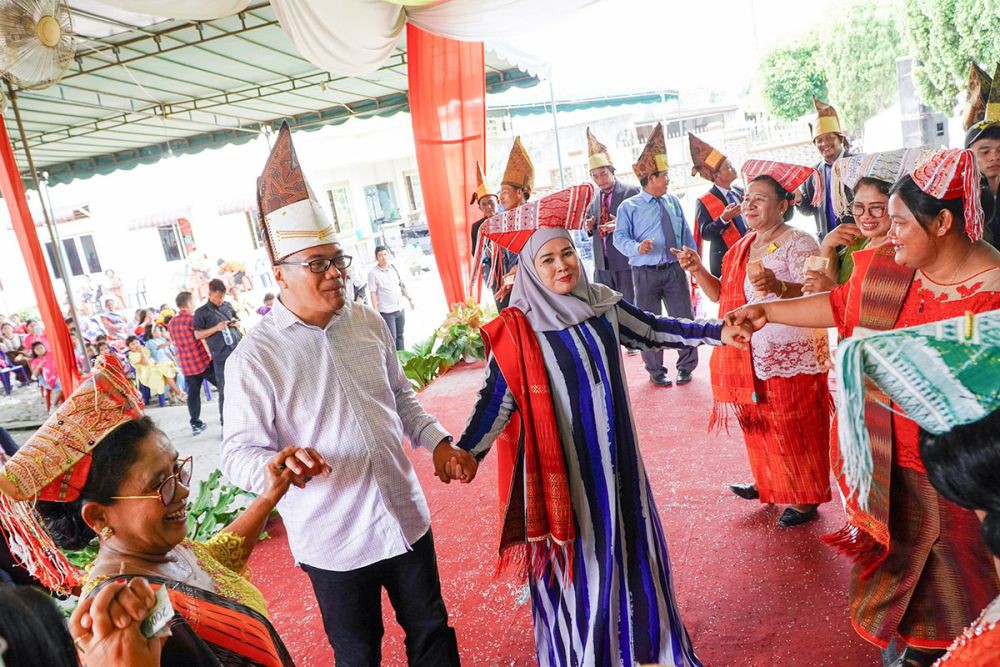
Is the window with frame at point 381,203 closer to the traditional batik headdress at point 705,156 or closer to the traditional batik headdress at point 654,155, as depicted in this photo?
the traditional batik headdress at point 654,155

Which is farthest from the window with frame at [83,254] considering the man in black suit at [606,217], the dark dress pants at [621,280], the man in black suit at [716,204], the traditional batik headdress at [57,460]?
the traditional batik headdress at [57,460]

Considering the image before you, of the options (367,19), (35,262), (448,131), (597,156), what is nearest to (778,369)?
(597,156)

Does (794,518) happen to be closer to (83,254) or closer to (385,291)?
(385,291)

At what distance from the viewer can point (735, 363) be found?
315 cm

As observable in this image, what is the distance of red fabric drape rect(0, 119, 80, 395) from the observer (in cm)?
529

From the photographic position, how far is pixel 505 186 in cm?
588

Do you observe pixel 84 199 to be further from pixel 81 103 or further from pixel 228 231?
pixel 81 103

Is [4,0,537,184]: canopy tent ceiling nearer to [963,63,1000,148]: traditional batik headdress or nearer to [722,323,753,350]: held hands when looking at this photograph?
[963,63,1000,148]: traditional batik headdress

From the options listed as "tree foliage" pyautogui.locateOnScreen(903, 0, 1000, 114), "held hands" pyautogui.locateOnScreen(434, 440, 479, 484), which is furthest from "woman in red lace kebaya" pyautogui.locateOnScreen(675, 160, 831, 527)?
"tree foliage" pyautogui.locateOnScreen(903, 0, 1000, 114)

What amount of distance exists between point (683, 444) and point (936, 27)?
1166 centimetres

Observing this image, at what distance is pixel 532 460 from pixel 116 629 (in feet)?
4.52

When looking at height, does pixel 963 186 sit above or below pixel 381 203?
above

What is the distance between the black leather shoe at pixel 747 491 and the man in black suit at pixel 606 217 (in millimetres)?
2905

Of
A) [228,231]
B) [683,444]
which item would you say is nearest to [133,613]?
[683,444]
